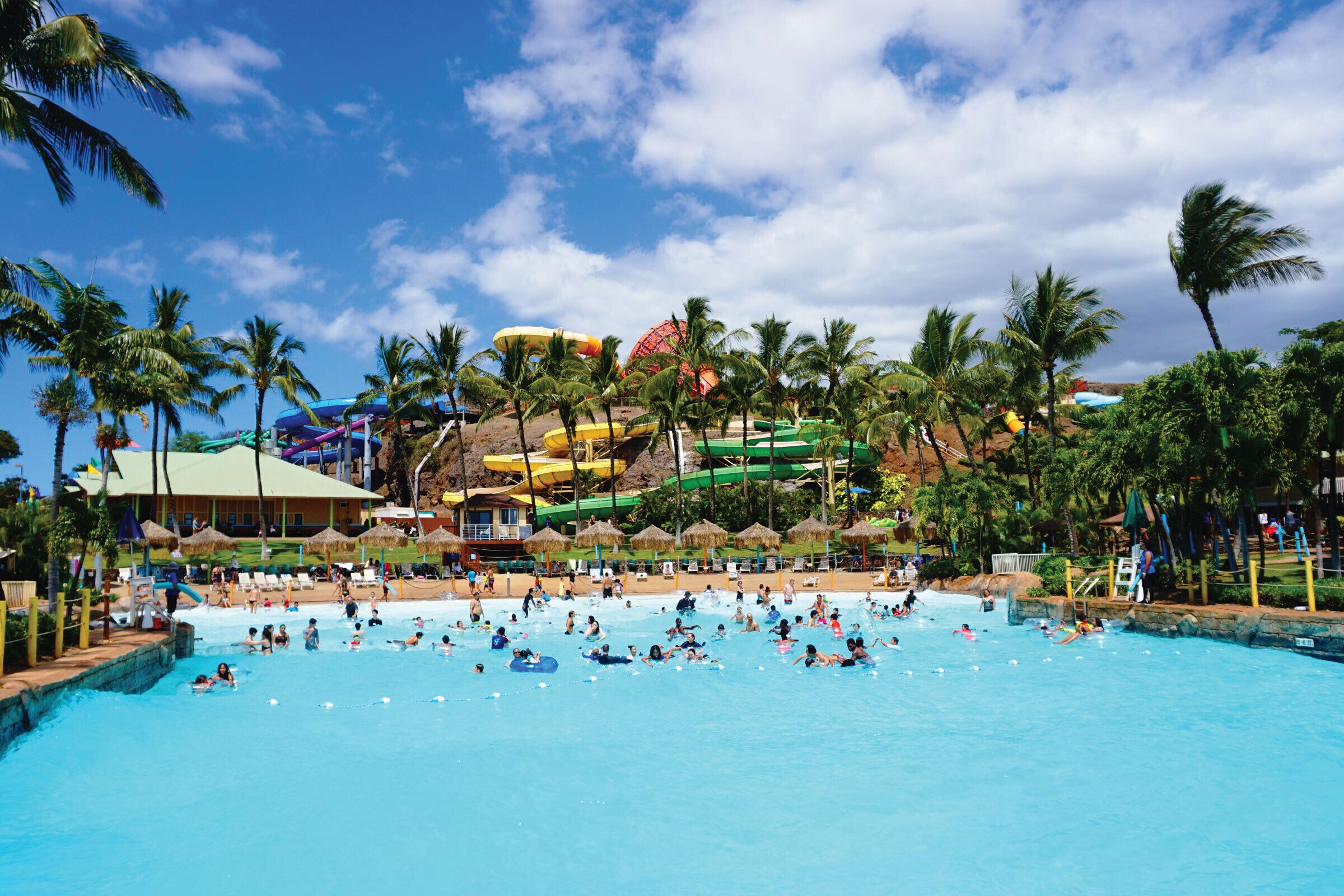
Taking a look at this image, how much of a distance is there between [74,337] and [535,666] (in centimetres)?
1075

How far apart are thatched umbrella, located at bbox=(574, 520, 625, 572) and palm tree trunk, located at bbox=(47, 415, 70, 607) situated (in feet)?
49.4

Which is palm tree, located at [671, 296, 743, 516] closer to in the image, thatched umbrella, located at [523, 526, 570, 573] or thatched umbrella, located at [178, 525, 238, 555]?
thatched umbrella, located at [523, 526, 570, 573]

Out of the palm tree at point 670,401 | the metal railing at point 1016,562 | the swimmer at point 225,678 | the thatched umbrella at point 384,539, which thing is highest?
the palm tree at point 670,401

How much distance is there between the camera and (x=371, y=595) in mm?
25766

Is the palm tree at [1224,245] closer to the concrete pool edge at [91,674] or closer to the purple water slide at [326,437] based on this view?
the concrete pool edge at [91,674]

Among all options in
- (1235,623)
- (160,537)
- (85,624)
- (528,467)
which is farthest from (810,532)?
(85,624)

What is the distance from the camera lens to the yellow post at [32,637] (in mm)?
11938

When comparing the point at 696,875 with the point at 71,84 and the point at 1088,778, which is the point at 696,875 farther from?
the point at 71,84

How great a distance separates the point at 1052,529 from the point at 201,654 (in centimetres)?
2599

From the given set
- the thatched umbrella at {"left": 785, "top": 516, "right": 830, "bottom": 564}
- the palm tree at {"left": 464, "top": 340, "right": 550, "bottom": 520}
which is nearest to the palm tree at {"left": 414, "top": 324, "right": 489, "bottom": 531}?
the palm tree at {"left": 464, "top": 340, "right": 550, "bottom": 520}

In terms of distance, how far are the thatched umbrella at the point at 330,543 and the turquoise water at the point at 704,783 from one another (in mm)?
11858

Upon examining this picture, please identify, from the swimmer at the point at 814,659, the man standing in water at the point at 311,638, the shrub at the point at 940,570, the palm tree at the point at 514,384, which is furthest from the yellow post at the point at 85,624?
the shrub at the point at 940,570

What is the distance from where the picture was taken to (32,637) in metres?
12.0

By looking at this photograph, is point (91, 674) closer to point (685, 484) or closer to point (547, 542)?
point (547, 542)
